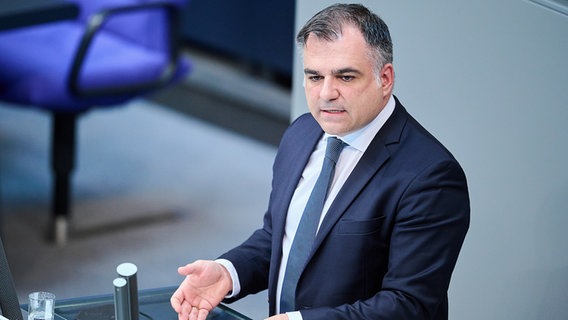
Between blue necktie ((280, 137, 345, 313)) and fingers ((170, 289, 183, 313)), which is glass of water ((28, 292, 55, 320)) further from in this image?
blue necktie ((280, 137, 345, 313))

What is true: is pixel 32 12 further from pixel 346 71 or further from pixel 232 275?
pixel 346 71

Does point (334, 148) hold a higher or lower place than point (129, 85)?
higher

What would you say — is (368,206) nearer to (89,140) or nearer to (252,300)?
(252,300)

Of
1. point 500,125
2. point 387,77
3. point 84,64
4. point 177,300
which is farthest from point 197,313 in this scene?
point 84,64

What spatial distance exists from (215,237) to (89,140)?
130cm

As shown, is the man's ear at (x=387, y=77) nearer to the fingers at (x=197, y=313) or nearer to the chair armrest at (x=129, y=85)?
the fingers at (x=197, y=313)

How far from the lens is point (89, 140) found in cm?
626

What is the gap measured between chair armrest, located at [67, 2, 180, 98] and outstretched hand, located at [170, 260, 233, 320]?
2.54 m

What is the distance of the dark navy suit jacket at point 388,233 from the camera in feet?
7.17

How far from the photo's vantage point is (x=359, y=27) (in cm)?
214

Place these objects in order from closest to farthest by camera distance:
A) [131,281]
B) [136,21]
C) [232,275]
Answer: [131,281]
[232,275]
[136,21]

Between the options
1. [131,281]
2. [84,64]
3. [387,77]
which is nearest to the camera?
[131,281]

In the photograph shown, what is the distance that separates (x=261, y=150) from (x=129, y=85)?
4.38ft

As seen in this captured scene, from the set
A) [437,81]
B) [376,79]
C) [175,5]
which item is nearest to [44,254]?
[175,5]
